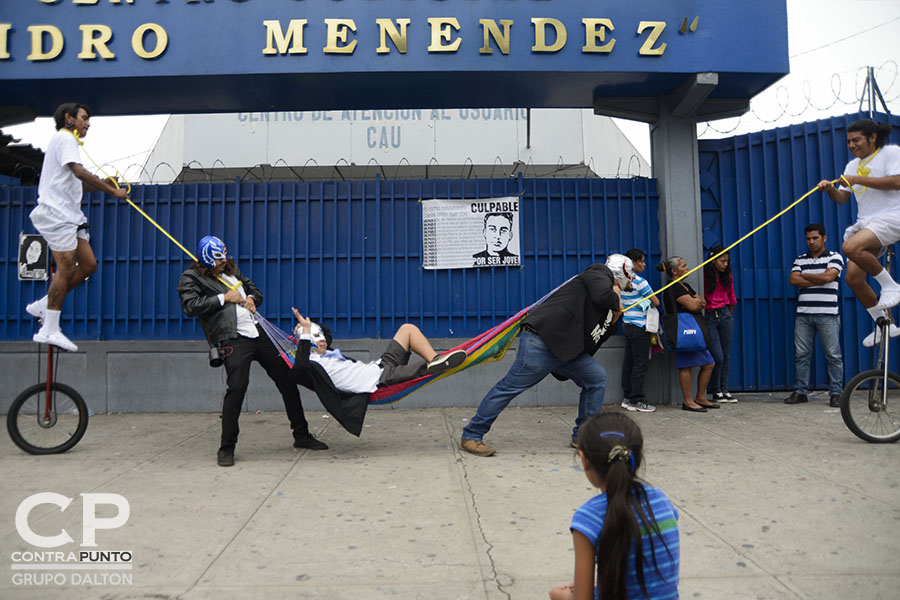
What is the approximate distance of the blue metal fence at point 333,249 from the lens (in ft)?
25.7

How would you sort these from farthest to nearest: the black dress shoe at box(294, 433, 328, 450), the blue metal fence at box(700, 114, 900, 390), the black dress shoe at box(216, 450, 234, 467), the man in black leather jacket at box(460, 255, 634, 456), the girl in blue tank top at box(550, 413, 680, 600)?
the blue metal fence at box(700, 114, 900, 390), the black dress shoe at box(294, 433, 328, 450), the man in black leather jacket at box(460, 255, 634, 456), the black dress shoe at box(216, 450, 234, 467), the girl in blue tank top at box(550, 413, 680, 600)

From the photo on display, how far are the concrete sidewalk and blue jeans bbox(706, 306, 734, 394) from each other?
1489 mm

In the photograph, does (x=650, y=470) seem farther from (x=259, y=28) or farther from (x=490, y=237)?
(x=259, y=28)

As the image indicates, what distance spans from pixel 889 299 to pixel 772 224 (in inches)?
124

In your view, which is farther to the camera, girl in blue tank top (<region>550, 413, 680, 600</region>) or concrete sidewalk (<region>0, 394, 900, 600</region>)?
concrete sidewalk (<region>0, 394, 900, 600</region>)

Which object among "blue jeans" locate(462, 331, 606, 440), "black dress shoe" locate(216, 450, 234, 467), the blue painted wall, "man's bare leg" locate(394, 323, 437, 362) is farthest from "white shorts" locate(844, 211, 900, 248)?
"black dress shoe" locate(216, 450, 234, 467)

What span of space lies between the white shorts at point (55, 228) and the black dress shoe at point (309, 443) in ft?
8.08

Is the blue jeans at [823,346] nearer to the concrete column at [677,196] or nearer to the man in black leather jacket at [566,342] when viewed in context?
the concrete column at [677,196]

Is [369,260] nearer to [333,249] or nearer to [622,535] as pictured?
[333,249]

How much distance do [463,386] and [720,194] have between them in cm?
424

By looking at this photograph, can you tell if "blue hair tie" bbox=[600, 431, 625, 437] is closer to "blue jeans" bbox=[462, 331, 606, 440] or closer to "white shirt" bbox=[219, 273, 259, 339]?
"blue jeans" bbox=[462, 331, 606, 440]

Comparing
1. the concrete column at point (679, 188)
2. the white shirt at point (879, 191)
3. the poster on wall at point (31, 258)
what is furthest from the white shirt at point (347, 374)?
the poster on wall at point (31, 258)

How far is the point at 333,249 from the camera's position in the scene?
7926 mm

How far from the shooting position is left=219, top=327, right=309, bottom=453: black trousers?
4941 mm
